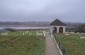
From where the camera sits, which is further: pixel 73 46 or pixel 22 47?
pixel 22 47

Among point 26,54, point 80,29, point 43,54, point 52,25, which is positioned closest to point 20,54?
point 26,54

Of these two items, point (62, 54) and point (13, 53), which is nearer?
point (62, 54)

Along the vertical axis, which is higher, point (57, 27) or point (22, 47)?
point (57, 27)

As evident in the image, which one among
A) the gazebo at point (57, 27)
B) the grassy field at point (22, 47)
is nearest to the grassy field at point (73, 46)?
the grassy field at point (22, 47)

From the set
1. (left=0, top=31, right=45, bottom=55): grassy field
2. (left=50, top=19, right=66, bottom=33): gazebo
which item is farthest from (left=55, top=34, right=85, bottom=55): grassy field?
(left=50, top=19, right=66, bottom=33): gazebo

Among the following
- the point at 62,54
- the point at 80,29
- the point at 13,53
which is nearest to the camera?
the point at 62,54

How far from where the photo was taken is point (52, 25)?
154ft

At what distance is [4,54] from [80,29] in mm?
35374

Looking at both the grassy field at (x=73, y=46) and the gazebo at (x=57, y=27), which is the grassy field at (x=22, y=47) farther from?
the gazebo at (x=57, y=27)

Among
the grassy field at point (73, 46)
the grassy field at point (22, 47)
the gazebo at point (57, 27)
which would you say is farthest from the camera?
the gazebo at point (57, 27)

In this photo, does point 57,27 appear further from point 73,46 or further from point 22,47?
point 22,47

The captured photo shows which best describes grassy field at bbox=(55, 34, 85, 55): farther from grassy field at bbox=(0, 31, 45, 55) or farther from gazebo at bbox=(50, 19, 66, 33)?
gazebo at bbox=(50, 19, 66, 33)

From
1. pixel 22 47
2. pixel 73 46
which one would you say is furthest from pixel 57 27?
pixel 22 47

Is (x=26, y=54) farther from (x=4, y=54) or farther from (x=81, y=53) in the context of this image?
(x=81, y=53)
